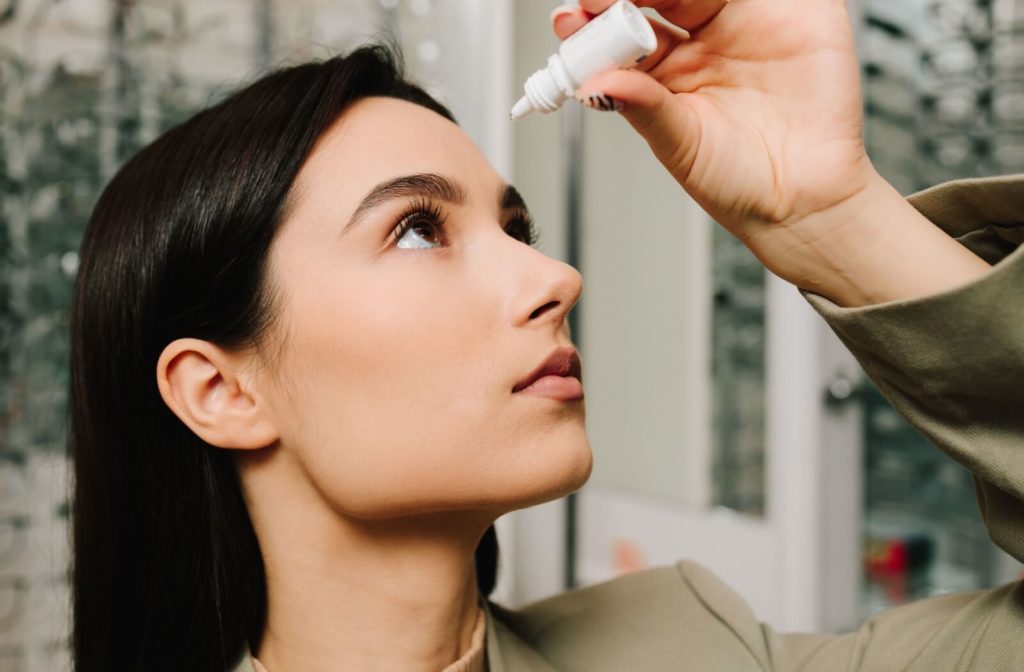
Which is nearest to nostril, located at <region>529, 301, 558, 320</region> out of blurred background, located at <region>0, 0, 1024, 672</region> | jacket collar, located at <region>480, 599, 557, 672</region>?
jacket collar, located at <region>480, 599, 557, 672</region>

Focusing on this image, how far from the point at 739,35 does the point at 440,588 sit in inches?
23.8

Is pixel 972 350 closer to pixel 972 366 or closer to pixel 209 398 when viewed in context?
pixel 972 366

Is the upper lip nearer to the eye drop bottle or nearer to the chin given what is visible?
the chin

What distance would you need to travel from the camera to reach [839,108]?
2.40ft

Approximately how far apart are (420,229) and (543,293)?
0.15 m

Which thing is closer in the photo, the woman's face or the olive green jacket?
the olive green jacket

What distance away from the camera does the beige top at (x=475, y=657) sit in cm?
88

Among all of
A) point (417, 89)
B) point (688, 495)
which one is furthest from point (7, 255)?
point (688, 495)

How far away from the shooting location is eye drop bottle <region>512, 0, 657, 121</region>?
2.11 feet

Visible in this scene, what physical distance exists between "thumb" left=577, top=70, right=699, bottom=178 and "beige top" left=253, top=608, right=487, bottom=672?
1.71ft

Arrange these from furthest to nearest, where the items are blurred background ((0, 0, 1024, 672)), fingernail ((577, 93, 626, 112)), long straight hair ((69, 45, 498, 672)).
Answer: blurred background ((0, 0, 1024, 672))
long straight hair ((69, 45, 498, 672))
fingernail ((577, 93, 626, 112))

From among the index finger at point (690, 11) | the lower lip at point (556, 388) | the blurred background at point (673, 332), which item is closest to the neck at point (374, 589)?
the lower lip at point (556, 388)

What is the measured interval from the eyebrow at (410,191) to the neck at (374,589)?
0.31 metres

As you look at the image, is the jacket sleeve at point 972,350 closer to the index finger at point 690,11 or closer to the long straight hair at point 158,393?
the index finger at point 690,11
